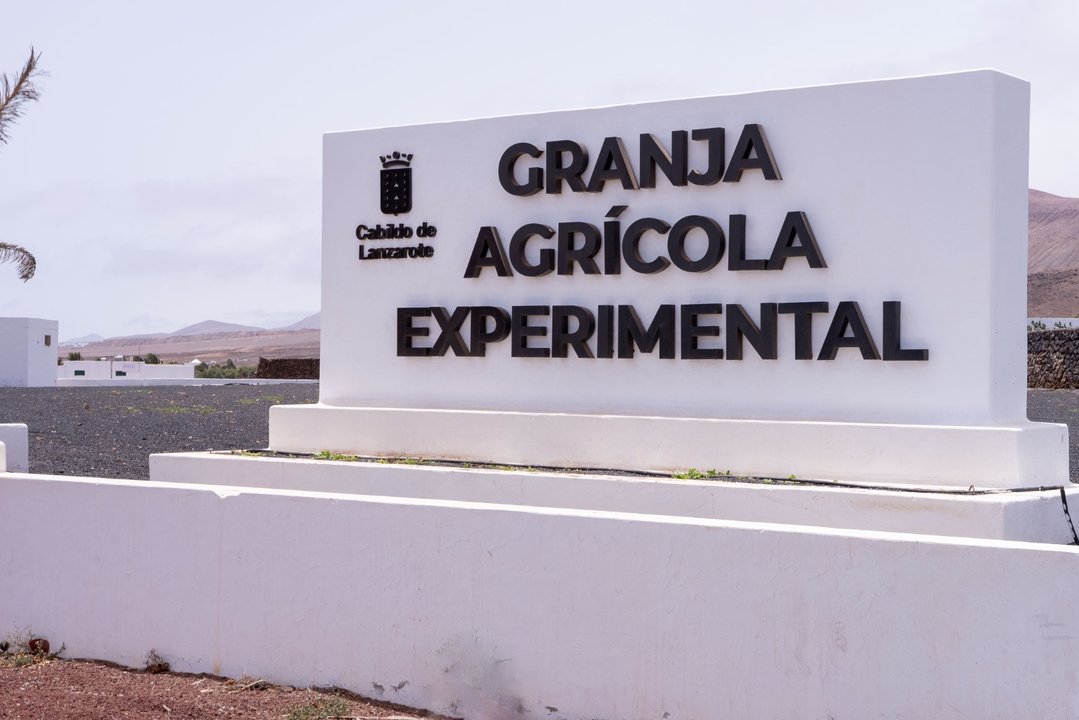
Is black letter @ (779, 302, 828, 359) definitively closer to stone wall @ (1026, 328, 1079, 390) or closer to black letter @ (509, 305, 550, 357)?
black letter @ (509, 305, 550, 357)

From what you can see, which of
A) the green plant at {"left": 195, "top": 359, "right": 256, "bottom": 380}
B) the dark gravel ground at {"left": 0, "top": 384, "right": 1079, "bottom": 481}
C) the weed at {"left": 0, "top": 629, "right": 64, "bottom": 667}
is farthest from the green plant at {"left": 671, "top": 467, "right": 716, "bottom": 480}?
the green plant at {"left": 195, "top": 359, "right": 256, "bottom": 380}

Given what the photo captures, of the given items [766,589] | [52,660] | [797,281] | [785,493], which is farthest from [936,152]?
[52,660]

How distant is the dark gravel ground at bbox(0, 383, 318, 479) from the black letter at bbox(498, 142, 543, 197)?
20.2 feet

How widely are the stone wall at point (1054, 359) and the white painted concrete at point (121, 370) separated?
33.7 metres

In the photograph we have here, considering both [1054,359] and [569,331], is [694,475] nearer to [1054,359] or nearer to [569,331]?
[569,331]

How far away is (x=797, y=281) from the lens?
10180mm

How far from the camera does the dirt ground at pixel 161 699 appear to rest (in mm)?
6555

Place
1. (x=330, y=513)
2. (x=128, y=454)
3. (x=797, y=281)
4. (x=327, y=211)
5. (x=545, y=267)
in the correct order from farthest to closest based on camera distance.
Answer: (x=128, y=454) < (x=327, y=211) < (x=545, y=267) < (x=797, y=281) < (x=330, y=513)

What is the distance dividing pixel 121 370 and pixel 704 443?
1784 inches

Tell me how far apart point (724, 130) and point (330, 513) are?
209 inches

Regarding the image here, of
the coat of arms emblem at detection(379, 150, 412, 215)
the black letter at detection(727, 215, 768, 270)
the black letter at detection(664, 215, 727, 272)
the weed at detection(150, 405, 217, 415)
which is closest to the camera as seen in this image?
the black letter at detection(727, 215, 768, 270)

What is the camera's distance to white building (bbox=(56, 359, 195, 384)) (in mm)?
51219

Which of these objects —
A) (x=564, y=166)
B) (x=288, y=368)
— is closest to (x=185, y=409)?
(x=564, y=166)

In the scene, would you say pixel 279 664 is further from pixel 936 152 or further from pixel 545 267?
pixel 936 152
